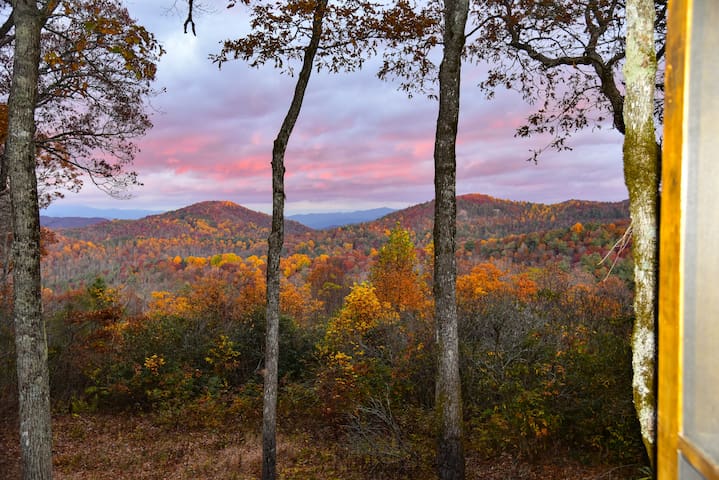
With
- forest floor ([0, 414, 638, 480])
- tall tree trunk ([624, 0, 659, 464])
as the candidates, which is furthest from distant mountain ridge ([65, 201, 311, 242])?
tall tree trunk ([624, 0, 659, 464])

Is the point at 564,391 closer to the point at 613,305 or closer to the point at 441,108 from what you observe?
the point at 441,108

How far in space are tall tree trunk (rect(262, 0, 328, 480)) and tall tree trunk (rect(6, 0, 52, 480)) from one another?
3.13 m

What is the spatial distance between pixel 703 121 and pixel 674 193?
0.61 ft

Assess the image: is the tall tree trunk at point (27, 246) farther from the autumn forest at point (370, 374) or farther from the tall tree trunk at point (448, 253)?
the tall tree trunk at point (448, 253)

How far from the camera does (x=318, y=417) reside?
11570 mm

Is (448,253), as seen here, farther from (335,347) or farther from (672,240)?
(335,347)

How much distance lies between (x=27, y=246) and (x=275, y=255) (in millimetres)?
3505

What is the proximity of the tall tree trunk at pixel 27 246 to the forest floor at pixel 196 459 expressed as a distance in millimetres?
4352

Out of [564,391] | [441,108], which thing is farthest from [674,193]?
[564,391]

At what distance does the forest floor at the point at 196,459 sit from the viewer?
7.03m

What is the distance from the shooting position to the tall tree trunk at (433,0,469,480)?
19.5 feet

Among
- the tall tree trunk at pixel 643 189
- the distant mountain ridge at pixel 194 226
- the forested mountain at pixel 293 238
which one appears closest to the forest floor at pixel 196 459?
the tall tree trunk at pixel 643 189

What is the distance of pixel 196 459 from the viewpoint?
31.5 ft


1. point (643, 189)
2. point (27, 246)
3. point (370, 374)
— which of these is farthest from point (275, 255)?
point (643, 189)
